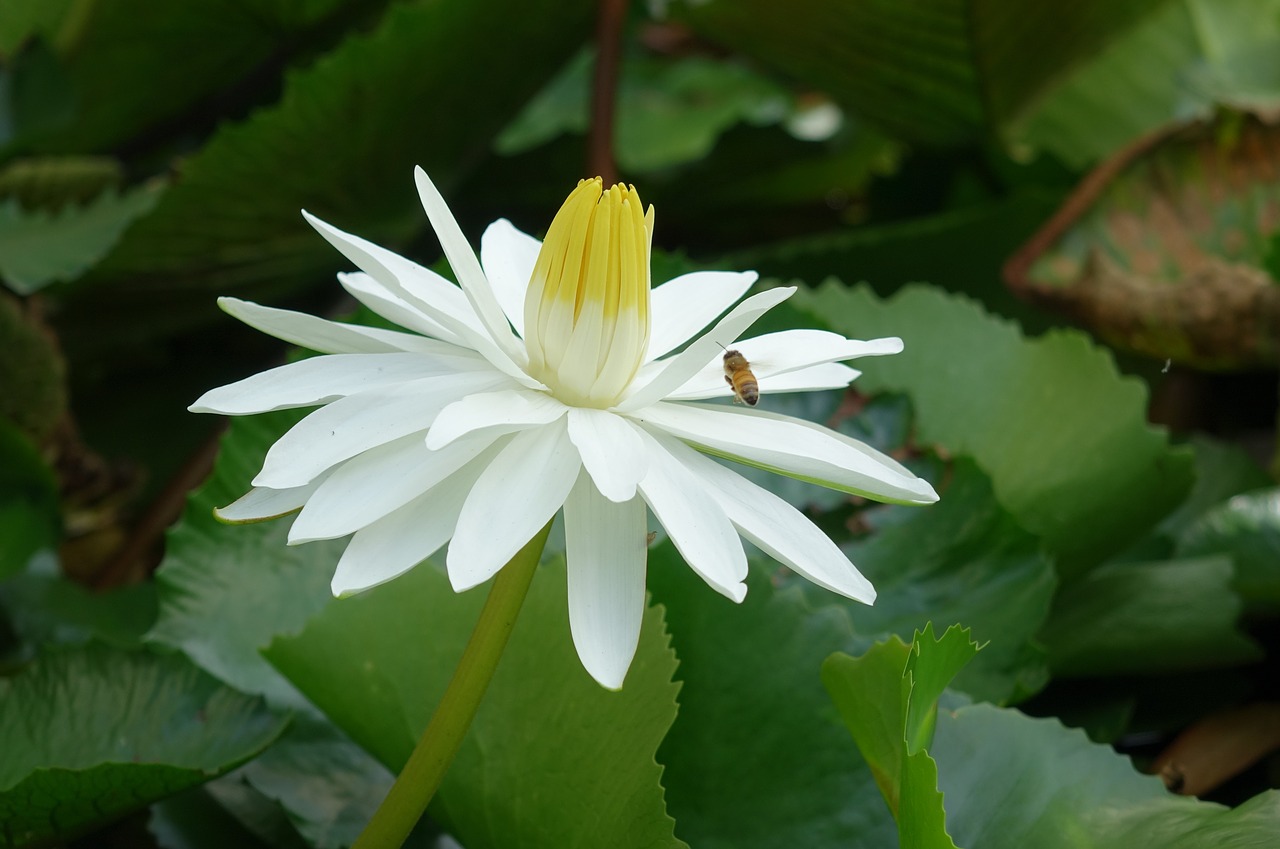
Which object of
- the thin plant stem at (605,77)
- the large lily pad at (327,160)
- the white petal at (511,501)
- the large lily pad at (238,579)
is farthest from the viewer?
the thin plant stem at (605,77)

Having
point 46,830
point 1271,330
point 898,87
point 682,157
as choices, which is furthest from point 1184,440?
point 46,830

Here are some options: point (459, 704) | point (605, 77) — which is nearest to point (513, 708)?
point (459, 704)

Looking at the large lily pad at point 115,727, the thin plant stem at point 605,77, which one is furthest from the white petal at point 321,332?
the thin plant stem at point 605,77

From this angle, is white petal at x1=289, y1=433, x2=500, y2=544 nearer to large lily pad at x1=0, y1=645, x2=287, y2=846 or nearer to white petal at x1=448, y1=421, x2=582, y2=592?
white petal at x1=448, y1=421, x2=582, y2=592

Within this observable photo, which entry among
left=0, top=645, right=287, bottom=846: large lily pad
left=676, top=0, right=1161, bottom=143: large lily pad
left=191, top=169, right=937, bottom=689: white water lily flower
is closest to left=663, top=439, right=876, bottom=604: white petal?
left=191, top=169, right=937, bottom=689: white water lily flower

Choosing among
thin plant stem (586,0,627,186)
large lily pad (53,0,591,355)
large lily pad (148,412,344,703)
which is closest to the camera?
large lily pad (148,412,344,703)

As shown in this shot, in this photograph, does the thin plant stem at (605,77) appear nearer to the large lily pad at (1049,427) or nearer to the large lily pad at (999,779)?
the large lily pad at (1049,427)

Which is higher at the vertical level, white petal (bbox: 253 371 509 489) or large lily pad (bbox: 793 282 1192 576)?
white petal (bbox: 253 371 509 489)
